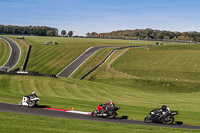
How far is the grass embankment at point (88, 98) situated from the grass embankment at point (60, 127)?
4381mm

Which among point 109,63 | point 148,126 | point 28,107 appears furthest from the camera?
point 109,63

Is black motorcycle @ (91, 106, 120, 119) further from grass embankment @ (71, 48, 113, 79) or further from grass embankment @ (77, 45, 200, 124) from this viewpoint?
grass embankment @ (71, 48, 113, 79)

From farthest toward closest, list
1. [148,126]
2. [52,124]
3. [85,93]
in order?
[85,93]
[148,126]
[52,124]

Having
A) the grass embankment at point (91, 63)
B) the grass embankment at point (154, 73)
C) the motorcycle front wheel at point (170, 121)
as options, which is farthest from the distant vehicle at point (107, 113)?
the grass embankment at point (91, 63)

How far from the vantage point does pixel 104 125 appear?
22203mm

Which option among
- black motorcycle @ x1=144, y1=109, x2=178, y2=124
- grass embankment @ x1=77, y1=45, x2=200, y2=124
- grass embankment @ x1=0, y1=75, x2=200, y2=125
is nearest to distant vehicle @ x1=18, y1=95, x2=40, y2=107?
grass embankment @ x1=0, y1=75, x2=200, y2=125

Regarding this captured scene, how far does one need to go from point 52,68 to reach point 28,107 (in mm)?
65583

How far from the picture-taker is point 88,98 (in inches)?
1636

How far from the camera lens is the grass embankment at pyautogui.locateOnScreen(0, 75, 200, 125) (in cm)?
2983

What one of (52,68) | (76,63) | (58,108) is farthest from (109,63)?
(58,108)

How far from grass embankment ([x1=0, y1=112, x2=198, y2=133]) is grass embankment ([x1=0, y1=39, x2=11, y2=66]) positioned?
83803 millimetres

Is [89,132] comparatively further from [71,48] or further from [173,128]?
[71,48]

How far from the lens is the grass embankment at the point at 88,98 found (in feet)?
97.9

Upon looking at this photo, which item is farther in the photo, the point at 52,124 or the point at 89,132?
the point at 52,124
